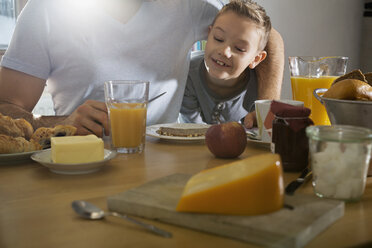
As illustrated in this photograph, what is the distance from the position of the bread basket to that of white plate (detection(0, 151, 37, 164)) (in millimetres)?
677

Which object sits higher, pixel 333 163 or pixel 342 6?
pixel 342 6

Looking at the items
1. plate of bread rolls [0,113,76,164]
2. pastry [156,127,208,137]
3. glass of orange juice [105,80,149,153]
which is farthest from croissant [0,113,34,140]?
pastry [156,127,208,137]

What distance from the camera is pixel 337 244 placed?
1.82 feet

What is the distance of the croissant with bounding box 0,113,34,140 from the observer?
103 cm

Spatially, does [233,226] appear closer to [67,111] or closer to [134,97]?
[134,97]

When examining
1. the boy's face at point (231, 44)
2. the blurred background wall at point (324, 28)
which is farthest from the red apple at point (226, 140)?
the blurred background wall at point (324, 28)

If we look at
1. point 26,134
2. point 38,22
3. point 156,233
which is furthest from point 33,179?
point 38,22

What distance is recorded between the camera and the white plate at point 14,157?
3.14 ft

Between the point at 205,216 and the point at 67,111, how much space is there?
4.51 feet

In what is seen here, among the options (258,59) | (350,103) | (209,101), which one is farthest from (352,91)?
(209,101)

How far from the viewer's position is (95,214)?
25.2 inches

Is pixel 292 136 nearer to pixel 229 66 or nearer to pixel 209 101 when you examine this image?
pixel 229 66

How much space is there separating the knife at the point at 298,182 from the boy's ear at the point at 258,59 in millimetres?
1019

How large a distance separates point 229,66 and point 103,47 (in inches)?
21.1
